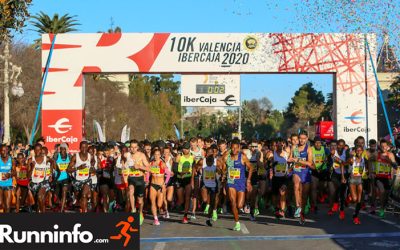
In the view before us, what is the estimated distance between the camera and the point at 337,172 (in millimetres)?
17172

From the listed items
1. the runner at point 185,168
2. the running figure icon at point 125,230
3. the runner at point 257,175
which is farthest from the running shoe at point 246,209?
the running figure icon at point 125,230

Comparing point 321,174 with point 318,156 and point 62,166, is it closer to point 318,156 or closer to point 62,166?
point 318,156

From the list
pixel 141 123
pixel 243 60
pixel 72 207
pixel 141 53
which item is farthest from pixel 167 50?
pixel 141 123

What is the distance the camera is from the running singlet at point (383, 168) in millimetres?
16250

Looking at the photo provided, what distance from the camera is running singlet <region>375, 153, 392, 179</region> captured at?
53.3 feet

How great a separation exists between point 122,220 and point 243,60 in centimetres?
1764

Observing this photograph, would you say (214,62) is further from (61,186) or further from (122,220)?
(122,220)

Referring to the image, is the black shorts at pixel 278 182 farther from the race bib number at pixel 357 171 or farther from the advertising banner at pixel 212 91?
the advertising banner at pixel 212 91

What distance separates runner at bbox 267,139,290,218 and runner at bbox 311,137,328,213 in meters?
1.04

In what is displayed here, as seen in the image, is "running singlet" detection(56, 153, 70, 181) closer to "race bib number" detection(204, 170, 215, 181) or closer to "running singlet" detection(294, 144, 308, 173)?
"race bib number" detection(204, 170, 215, 181)

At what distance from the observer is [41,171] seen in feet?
52.9

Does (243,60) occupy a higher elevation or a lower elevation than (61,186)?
higher

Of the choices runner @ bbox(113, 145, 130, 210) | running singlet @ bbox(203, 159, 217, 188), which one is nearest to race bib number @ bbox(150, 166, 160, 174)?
runner @ bbox(113, 145, 130, 210)

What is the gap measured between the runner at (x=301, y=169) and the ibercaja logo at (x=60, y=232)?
889 centimetres
